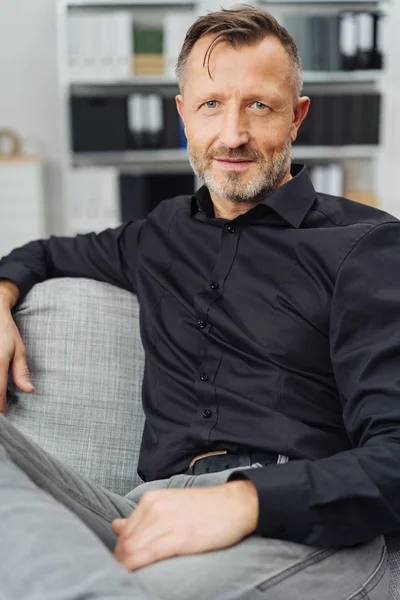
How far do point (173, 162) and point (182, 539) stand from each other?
3799 millimetres

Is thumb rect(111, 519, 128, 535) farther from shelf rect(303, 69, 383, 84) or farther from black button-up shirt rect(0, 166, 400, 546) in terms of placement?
shelf rect(303, 69, 383, 84)

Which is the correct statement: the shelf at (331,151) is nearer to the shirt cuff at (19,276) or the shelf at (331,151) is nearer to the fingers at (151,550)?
the shirt cuff at (19,276)

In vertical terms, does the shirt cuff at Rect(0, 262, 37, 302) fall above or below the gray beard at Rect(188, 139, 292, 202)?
below

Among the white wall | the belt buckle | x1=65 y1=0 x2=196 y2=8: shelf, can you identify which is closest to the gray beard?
the belt buckle

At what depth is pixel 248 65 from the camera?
4.65 ft

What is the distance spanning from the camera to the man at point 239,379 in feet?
3.23

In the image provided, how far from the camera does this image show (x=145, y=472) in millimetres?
1436

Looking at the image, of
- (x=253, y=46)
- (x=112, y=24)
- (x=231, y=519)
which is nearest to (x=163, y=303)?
(x=253, y=46)

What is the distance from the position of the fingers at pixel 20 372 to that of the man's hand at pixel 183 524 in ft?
1.82

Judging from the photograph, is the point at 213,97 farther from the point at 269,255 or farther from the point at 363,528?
the point at 363,528

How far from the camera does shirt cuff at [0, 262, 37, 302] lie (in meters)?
1.66

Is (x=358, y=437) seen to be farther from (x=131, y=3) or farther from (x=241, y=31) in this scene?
(x=131, y=3)

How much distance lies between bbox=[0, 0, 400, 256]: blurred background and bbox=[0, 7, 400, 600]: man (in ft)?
8.41

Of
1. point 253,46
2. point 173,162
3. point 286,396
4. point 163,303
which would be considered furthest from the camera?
point 173,162
